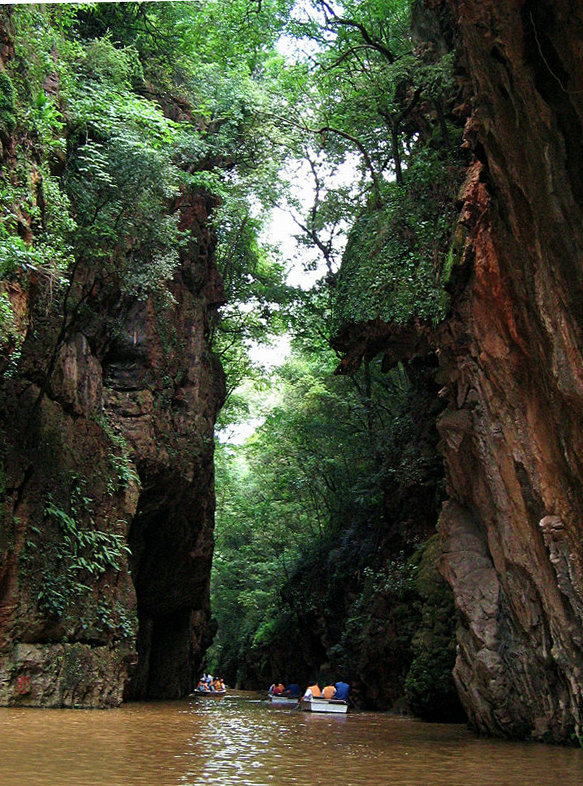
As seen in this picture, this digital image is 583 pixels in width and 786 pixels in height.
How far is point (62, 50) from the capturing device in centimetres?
1530

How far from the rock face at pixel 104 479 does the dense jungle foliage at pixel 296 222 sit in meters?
0.96

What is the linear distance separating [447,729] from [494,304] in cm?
842

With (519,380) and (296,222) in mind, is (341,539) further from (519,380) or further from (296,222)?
(519,380)

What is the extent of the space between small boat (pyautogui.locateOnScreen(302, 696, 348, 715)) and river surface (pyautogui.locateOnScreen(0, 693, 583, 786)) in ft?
19.3

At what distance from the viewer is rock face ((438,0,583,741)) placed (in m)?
7.72

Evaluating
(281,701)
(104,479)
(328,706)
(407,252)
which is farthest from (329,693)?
(407,252)

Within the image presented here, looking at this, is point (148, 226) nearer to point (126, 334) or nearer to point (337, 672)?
point (126, 334)

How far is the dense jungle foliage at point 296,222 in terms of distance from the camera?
1495 cm

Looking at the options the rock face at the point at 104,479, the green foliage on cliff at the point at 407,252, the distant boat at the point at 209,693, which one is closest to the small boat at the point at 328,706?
the rock face at the point at 104,479

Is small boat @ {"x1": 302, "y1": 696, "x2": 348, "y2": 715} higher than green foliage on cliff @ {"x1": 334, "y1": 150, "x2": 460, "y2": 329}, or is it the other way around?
green foliage on cliff @ {"x1": 334, "y1": 150, "x2": 460, "y2": 329}

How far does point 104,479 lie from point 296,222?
580 inches

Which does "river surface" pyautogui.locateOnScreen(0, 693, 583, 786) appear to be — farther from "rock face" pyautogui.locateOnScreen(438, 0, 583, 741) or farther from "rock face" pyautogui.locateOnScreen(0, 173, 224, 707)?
"rock face" pyautogui.locateOnScreen(0, 173, 224, 707)

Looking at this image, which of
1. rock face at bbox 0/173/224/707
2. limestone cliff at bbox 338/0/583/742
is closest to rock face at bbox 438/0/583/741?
limestone cliff at bbox 338/0/583/742

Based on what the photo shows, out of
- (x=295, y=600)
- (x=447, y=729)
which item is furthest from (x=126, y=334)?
(x=295, y=600)
